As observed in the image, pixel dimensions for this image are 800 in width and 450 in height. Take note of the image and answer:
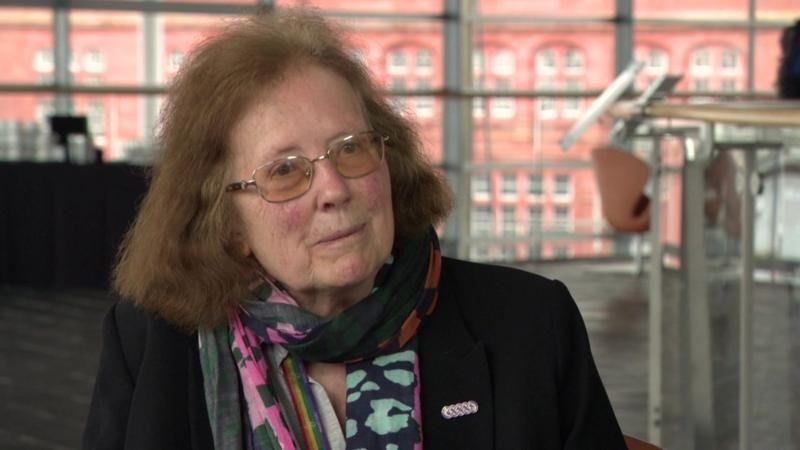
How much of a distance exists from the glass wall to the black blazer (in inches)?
314

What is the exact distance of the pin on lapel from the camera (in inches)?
74.4

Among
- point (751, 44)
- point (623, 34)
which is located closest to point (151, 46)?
point (623, 34)

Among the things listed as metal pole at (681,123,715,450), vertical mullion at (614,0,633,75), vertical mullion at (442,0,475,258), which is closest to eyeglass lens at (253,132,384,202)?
metal pole at (681,123,715,450)

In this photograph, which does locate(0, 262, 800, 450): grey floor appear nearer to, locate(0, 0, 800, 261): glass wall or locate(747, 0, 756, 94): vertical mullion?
locate(0, 0, 800, 261): glass wall

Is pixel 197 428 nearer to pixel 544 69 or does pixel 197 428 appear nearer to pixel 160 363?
pixel 160 363

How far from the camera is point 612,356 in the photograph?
241 inches

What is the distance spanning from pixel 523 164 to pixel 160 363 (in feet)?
32.4

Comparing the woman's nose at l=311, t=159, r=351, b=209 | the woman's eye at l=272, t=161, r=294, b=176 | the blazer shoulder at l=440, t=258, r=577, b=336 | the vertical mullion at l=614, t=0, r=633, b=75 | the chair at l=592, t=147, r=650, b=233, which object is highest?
the vertical mullion at l=614, t=0, r=633, b=75

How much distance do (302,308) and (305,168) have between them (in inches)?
8.7

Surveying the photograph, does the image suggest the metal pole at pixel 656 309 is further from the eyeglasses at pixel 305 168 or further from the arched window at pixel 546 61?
the arched window at pixel 546 61

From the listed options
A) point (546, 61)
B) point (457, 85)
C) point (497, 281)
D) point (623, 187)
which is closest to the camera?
point (497, 281)

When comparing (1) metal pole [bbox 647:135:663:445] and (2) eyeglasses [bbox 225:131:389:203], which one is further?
(1) metal pole [bbox 647:135:663:445]

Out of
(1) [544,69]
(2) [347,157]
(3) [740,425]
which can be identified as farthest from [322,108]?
(1) [544,69]

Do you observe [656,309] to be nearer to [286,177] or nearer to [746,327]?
[746,327]
